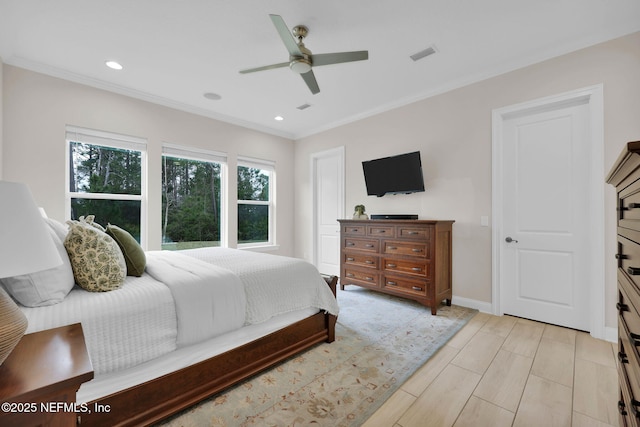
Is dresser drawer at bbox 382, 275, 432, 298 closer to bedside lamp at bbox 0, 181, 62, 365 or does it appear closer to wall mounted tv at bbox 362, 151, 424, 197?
wall mounted tv at bbox 362, 151, 424, 197

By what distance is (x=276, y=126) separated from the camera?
16.1 feet

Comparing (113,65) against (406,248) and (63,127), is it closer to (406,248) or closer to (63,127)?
(63,127)

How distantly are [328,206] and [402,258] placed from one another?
1.98 m

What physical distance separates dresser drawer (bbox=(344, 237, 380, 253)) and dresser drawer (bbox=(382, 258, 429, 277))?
202mm

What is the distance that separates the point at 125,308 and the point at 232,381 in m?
0.80

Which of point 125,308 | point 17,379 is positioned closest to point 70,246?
point 125,308

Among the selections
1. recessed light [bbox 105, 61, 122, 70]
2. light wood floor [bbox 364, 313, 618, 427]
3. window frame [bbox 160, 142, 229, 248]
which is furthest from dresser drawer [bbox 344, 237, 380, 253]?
recessed light [bbox 105, 61, 122, 70]

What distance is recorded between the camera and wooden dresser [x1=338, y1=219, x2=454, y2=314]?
2.98 m

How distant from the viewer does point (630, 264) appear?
36.9 inches

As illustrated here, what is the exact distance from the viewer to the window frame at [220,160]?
396 cm

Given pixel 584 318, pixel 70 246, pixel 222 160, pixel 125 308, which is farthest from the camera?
pixel 222 160

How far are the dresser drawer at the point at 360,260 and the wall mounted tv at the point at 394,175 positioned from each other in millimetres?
906

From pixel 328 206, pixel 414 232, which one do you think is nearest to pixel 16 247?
pixel 414 232

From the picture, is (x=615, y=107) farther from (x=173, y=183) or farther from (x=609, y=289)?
(x=173, y=183)
